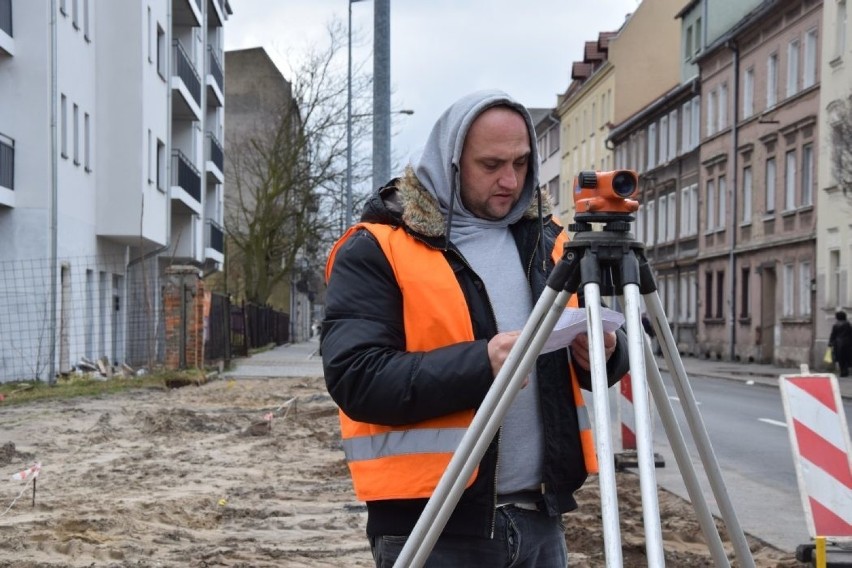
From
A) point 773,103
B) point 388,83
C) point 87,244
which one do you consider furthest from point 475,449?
point 773,103

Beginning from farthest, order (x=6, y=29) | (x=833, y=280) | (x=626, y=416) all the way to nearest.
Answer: (x=833, y=280) → (x=6, y=29) → (x=626, y=416)

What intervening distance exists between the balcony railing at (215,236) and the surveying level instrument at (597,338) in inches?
1851

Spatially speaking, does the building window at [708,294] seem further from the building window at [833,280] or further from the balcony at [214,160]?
the balcony at [214,160]

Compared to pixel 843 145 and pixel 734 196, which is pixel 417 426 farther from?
pixel 734 196

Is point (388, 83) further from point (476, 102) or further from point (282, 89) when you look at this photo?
point (282, 89)

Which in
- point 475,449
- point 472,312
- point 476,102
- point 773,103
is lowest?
point 475,449

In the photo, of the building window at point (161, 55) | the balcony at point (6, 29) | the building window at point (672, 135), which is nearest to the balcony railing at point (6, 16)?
the balcony at point (6, 29)

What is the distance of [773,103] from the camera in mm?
41719

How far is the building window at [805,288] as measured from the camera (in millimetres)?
37844

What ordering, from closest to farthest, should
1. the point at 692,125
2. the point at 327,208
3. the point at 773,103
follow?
the point at 773,103
the point at 327,208
the point at 692,125

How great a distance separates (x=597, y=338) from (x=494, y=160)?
0.70m

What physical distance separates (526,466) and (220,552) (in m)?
4.58

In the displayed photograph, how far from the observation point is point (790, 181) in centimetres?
3988

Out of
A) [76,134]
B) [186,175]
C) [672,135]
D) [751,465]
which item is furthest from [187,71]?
[751,465]
